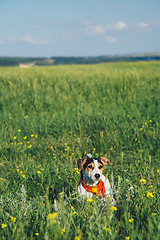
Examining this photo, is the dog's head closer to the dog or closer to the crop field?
the dog

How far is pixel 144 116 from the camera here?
213 inches

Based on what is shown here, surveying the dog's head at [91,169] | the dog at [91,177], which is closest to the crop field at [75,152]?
the dog at [91,177]

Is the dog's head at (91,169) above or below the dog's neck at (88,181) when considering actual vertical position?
above

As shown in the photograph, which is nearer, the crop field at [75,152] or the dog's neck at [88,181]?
the crop field at [75,152]

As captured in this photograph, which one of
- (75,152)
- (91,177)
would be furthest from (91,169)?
(75,152)

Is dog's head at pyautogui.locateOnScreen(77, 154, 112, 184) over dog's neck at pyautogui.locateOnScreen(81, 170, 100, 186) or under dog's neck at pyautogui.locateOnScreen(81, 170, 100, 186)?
over

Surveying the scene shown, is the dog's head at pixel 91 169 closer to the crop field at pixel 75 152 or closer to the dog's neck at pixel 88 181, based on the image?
the dog's neck at pixel 88 181

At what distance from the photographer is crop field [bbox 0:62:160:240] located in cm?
193

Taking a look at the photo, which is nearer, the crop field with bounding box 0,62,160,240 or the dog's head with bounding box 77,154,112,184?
the crop field with bounding box 0,62,160,240

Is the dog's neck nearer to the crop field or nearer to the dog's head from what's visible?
the dog's head

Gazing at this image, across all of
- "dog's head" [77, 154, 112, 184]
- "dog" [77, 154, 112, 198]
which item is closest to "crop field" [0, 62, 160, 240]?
"dog" [77, 154, 112, 198]

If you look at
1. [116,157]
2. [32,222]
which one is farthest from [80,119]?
[32,222]

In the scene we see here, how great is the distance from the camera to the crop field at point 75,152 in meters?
1.93

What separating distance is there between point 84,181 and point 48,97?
439 centimetres
